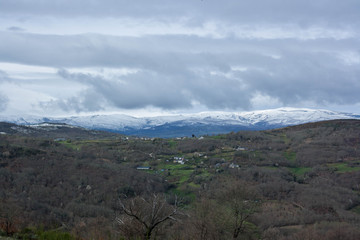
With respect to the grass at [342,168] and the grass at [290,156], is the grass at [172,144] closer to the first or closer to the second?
the grass at [290,156]

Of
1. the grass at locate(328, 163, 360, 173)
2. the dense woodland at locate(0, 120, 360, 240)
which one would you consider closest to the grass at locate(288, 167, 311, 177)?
the dense woodland at locate(0, 120, 360, 240)

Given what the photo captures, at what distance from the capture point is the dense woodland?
2686 centimetres

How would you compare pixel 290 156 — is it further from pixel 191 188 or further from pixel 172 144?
pixel 172 144

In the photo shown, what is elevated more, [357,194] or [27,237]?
[27,237]

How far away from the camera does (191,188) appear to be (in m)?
63.4

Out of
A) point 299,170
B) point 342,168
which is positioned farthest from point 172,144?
point 342,168

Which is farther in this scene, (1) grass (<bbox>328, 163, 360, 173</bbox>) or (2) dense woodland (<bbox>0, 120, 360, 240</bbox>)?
(1) grass (<bbox>328, 163, 360, 173</bbox>)

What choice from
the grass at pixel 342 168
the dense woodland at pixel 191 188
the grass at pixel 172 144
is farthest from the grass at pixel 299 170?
the grass at pixel 172 144

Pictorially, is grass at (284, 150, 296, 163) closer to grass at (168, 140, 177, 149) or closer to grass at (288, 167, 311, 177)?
grass at (288, 167, 311, 177)

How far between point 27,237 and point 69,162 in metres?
54.8

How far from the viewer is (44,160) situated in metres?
67.0

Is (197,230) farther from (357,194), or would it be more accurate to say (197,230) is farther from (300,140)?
(300,140)

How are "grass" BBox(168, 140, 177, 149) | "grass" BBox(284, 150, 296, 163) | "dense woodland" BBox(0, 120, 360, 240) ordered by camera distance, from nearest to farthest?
"dense woodland" BBox(0, 120, 360, 240) → "grass" BBox(284, 150, 296, 163) → "grass" BBox(168, 140, 177, 149)

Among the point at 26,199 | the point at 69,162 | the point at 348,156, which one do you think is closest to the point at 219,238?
the point at 26,199
